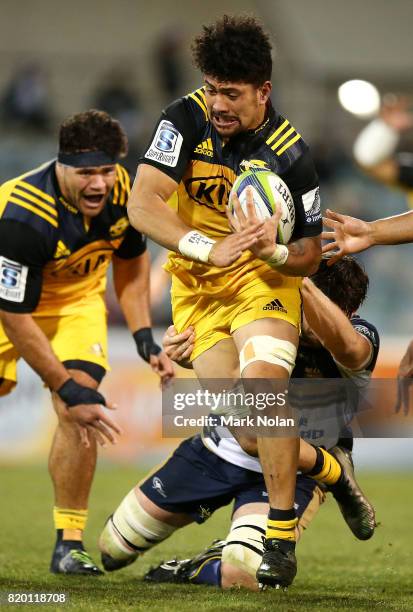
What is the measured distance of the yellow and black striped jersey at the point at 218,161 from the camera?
5.05 meters

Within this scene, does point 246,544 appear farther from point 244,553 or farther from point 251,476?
point 251,476

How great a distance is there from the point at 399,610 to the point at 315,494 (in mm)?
1264

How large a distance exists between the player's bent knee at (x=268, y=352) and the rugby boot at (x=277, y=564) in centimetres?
76

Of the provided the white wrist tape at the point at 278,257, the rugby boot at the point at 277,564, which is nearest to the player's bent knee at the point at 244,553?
the rugby boot at the point at 277,564

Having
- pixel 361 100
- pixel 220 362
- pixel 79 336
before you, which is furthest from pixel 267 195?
pixel 361 100

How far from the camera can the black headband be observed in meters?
6.26

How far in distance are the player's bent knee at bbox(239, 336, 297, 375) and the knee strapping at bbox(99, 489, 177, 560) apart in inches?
48.7

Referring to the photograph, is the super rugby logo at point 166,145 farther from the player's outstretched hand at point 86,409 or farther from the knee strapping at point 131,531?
the knee strapping at point 131,531

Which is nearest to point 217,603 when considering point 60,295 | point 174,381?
point 174,381

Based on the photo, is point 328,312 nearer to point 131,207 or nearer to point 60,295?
point 131,207

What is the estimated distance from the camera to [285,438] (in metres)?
4.80

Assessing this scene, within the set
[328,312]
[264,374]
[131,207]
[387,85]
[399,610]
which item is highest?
[387,85]

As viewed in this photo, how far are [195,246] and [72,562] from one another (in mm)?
2067

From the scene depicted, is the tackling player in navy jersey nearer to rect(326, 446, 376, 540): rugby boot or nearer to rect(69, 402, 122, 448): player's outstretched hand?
rect(326, 446, 376, 540): rugby boot
